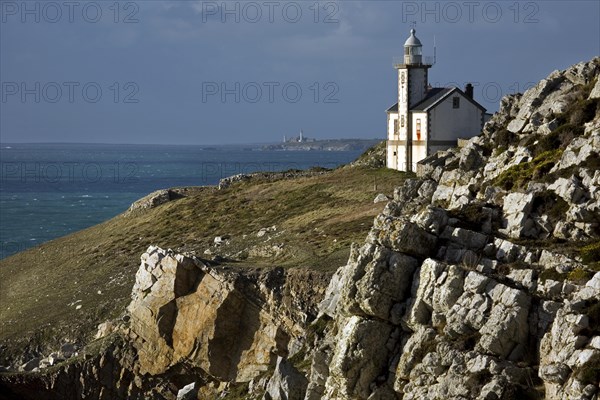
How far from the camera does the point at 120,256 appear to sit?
67.2 metres

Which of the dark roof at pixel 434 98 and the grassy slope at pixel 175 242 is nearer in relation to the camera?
the grassy slope at pixel 175 242

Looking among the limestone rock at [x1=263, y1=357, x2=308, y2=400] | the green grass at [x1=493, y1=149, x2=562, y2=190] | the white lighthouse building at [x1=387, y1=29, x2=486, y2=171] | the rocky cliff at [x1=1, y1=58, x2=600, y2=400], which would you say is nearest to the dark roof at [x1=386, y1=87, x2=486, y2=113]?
the white lighthouse building at [x1=387, y1=29, x2=486, y2=171]

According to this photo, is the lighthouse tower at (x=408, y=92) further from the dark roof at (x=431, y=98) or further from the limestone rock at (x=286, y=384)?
the limestone rock at (x=286, y=384)

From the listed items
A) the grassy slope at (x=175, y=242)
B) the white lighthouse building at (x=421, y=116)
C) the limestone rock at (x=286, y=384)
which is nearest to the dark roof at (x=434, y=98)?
the white lighthouse building at (x=421, y=116)

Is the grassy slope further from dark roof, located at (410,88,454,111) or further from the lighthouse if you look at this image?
dark roof, located at (410,88,454,111)

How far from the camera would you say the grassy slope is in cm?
5384

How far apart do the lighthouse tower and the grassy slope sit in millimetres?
1639

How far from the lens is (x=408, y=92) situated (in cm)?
7000

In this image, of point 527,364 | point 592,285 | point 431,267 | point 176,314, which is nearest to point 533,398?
point 527,364

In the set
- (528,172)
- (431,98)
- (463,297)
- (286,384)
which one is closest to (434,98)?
(431,98)

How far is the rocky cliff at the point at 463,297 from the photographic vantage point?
2819 cm

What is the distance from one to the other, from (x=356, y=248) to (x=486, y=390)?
7.22m

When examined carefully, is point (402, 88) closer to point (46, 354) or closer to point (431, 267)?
point (46, 354)

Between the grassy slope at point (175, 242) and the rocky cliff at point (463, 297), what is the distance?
5.19 m
